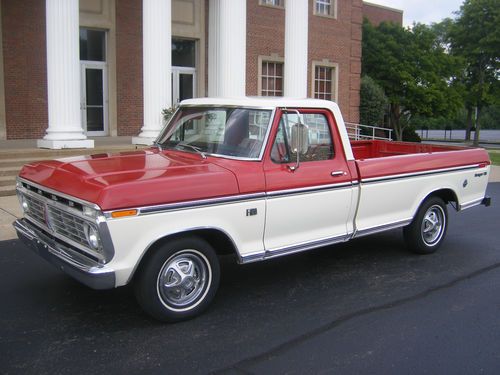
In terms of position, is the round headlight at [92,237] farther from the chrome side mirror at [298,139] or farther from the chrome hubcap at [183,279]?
the chrome side mirror at [298,139]

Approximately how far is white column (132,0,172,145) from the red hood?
9.35 m

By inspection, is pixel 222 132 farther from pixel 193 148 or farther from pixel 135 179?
pixel 135 179

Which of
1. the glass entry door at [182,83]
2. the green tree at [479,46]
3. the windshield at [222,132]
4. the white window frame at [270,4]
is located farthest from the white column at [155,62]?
the green tree at [479,46]

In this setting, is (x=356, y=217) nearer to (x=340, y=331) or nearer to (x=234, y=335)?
(x=340, y=331)

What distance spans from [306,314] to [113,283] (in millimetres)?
1721

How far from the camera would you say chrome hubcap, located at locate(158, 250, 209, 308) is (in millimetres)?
4461

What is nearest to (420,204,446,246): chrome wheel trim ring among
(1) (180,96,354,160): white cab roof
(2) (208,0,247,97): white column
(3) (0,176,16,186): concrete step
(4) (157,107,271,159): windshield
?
(1) (180,96,354,160): white cab roof

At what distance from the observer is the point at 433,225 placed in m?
6.96

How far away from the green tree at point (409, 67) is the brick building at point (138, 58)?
26.0 ft

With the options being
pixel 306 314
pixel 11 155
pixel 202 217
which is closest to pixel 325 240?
pixel 306 314

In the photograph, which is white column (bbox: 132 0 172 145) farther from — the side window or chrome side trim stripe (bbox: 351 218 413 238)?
the side window

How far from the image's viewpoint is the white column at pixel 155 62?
1431cm

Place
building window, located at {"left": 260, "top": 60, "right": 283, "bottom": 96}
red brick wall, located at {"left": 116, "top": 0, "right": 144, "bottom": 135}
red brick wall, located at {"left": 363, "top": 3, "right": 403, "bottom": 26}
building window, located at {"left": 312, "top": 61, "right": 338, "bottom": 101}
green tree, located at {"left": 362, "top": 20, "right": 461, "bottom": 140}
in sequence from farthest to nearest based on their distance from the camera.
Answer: red brick wall, located at {"left": 363, "top": 3, "right": 403, "bottom": 26}, green tree, located at {"left": 362, "top": 20, "right": 461, "bottom": 140}, building window, located at {"left": 312, "top": 61, "right": 338, "bottom": 101}, building window, located at {"left": 260, "top": 60, "right": 283, "bottom": 96}, red brick wall, located at {"left": 116, "top": 0, "right": 144, "bottom": 135}

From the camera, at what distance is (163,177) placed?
173 inches
